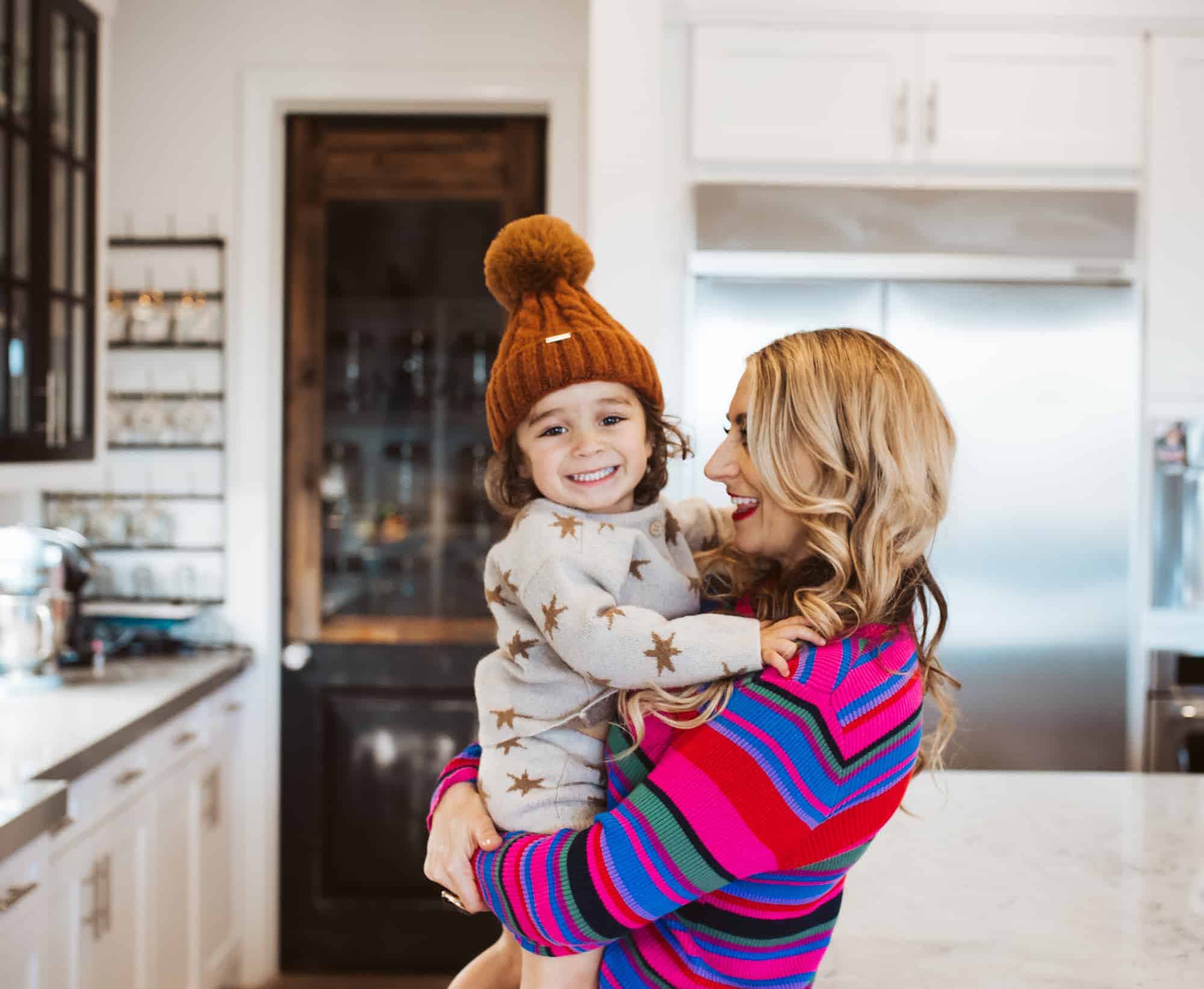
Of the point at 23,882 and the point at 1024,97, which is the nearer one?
the point at 23,882

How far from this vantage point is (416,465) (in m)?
3.39

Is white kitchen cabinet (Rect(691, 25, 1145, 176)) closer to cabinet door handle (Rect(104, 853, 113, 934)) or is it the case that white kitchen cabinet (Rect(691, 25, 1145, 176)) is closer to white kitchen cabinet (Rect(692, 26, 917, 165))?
white kitchen cabinet (Rect(692, 26, 917, 165))

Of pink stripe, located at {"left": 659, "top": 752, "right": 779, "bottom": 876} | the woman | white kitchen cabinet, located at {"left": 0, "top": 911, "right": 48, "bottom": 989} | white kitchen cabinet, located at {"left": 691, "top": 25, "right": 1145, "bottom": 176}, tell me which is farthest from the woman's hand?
white kitchen cabinet, located at {"left": 691, "top": 25, "right": 1145, "bottom": 176}

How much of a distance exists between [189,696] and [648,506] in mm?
1742

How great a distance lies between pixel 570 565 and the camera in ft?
3.64

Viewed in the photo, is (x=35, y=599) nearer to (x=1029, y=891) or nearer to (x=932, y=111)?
(x=1029, y=891)

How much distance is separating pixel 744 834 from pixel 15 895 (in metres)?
1.37

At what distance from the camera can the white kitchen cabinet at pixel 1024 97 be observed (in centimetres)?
256

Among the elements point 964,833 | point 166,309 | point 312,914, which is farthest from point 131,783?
point 964,833

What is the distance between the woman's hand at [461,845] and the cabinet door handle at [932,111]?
206 cm

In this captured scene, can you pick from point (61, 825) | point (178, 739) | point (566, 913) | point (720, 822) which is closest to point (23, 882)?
point (61, 825)

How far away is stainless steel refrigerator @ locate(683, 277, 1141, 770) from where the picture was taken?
256 centimetres

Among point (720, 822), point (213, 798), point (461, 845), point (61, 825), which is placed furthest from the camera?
point (213, 798)

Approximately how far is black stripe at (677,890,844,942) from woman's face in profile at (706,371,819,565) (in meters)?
0.33
